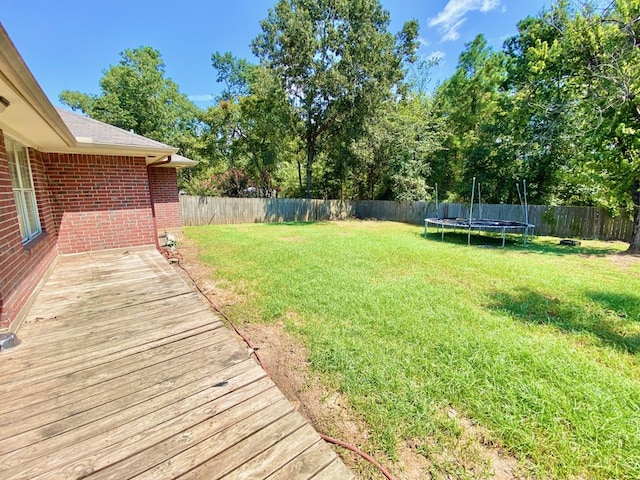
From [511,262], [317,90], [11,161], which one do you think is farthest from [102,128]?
[317,90]

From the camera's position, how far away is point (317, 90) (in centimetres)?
1462

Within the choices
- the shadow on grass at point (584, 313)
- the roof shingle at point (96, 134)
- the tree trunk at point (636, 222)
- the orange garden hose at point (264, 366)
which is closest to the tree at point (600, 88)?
the tree trunk at point (636, 222)

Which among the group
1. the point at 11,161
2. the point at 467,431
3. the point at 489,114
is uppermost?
the point at 489,114

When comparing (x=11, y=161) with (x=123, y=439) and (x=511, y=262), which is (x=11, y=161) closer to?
(x=123, y=439)

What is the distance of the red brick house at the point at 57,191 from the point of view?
8.62 ft

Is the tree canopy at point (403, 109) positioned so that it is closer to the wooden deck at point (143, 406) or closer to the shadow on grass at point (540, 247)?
the shadow on grass at point (540, 247)

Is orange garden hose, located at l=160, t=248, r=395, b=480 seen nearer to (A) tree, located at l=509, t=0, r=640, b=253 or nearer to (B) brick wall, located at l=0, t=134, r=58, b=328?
(B) brick wall, located at l=0, t=134, r=58, b=328

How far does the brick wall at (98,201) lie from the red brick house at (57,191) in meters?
0.01

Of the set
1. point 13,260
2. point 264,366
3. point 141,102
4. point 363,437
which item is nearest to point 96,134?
point 13,260

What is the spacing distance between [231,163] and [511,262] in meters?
18.9

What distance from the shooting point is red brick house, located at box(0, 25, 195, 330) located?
263 cm

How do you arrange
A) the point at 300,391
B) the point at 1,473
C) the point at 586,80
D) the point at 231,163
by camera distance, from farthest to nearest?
the point at 231,163, the point at 586,80, the point at 300,391, the point at 1,473

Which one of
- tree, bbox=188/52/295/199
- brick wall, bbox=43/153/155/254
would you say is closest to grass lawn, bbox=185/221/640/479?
brick wall, bbox=43/153/155/254

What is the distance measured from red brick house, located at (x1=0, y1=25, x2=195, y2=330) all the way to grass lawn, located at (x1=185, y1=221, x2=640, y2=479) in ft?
7.02
